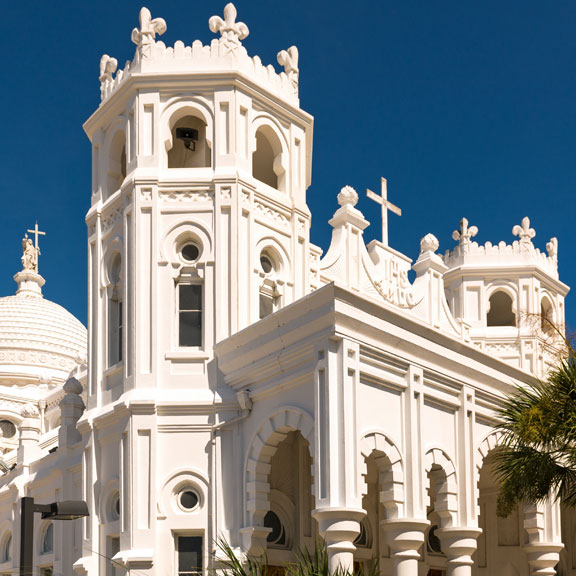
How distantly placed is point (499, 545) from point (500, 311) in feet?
42.1

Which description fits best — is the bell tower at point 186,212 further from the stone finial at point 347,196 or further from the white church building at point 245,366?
the stone finial at point 347,196

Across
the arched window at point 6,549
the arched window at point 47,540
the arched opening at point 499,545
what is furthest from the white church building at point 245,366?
the arched window at point 6,549

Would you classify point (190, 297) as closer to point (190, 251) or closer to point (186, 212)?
point (190, 251)

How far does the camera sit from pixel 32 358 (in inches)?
2090

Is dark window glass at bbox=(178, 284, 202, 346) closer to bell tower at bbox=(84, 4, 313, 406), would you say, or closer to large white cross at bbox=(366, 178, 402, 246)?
bell tower at bbox=(84, 4, 313, 406)

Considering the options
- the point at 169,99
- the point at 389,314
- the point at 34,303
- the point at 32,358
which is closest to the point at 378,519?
the point at 389,314

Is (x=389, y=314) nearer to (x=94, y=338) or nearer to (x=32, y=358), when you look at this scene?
(x=94, y=338)

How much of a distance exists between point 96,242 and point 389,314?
8.54 m

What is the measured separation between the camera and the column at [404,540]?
21.6 metres

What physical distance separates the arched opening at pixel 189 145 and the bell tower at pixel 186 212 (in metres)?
0.09

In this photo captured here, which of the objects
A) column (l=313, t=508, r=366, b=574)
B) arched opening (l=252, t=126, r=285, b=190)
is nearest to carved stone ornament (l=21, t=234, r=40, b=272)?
arched opening (l=252, t=126, r=285, b=190)

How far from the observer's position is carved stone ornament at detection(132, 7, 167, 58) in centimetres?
2580

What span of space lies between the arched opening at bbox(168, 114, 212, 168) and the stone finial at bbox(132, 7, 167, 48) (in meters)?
2.11

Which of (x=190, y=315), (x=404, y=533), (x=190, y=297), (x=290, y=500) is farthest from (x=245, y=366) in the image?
(x=404, y=533)
